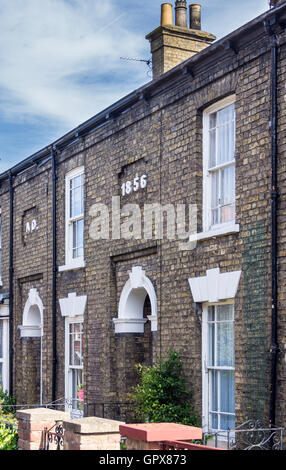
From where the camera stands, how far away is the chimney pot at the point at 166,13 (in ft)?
50.8

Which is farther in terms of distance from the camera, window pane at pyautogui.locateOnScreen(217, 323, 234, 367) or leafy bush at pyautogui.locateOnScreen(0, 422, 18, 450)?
window pane at pyautogui.locateOnScreen(217, 323, 234, 367)

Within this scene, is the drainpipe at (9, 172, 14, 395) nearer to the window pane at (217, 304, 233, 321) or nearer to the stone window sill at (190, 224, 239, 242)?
the stone window sill at (190, 224, 239, 242)

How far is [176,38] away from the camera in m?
15.4

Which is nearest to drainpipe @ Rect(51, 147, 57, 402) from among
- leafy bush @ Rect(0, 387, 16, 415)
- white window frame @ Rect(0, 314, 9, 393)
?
leafy bush @ Rect(0, 387, 16, 415)

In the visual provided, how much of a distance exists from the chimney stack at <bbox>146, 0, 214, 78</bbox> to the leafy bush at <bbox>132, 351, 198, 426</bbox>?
19.4 feet

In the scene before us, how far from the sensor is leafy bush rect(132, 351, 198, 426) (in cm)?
1189

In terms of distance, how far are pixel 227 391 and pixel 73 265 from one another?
19.4 feet

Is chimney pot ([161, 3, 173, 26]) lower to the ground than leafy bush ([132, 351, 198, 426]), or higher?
higher

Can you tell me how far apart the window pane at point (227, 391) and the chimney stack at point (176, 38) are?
642 centimetres

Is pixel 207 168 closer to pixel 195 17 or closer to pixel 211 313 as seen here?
pixel 211 313

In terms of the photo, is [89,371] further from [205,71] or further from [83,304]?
[205,71]

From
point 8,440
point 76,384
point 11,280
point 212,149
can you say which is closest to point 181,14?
point 212,149

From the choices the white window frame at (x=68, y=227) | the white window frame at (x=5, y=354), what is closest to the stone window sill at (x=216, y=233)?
the white window frame at (x=68, y=227)

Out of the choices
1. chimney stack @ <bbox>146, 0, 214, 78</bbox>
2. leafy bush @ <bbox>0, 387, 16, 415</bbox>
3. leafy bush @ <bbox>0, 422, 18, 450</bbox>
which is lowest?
leafy bush @ <bbox>0, 387, 16, 415</bbox>
